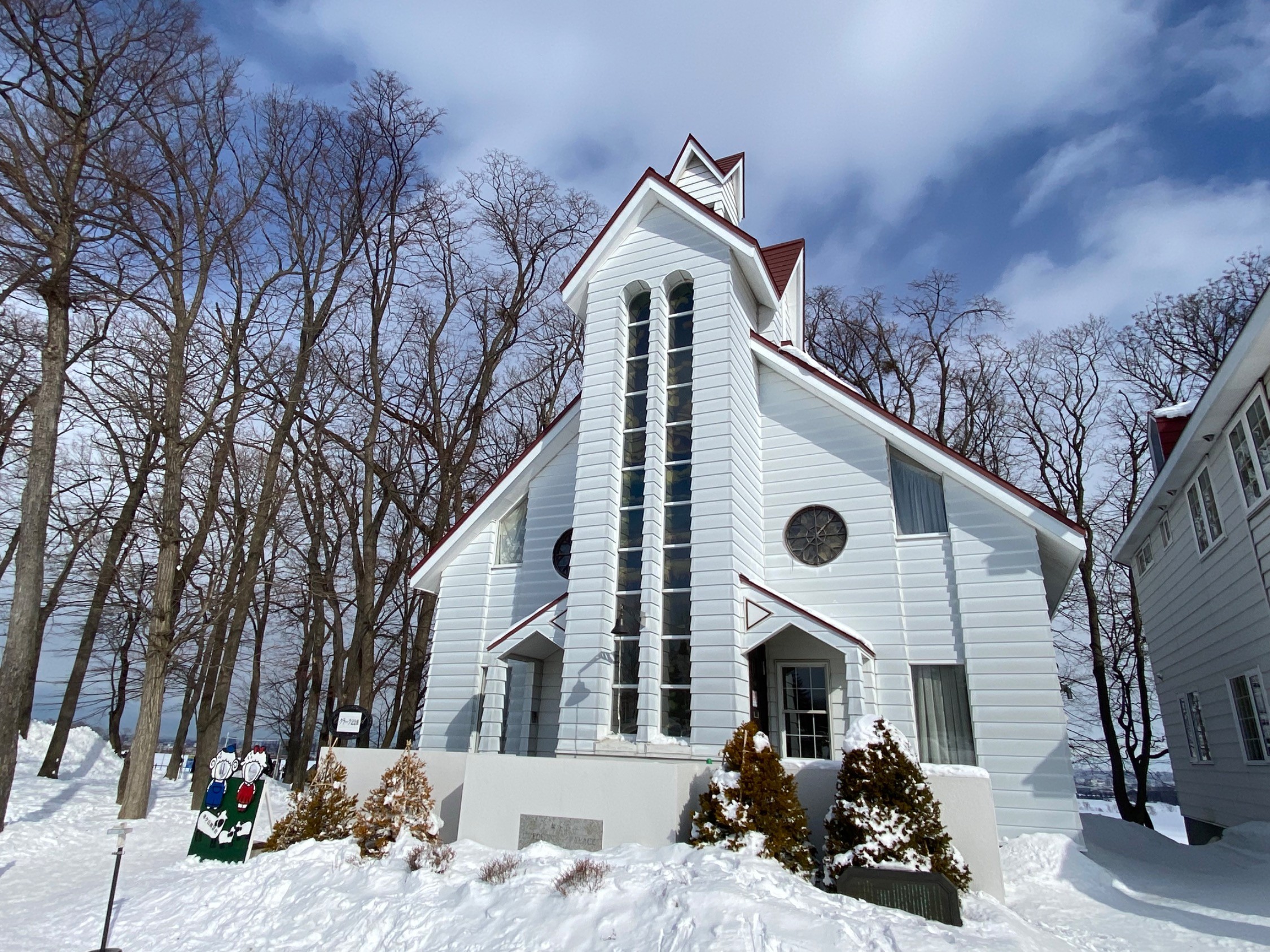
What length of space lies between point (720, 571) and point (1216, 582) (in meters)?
8.93

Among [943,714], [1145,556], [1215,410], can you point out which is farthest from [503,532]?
[1145,556]

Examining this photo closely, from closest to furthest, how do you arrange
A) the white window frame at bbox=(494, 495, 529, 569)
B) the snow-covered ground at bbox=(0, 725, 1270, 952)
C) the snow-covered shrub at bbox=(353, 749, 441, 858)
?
the snow-covered ground at bbox=(0, 725, 1270, 952) < the snow-covered shrub at bbox=(353, 749, 441, 858) < the white window frame at bbox=(494, 495, 529, 569)

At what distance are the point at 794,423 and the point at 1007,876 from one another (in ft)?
26.1

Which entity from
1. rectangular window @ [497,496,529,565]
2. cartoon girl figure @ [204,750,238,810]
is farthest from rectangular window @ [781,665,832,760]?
cartoon girl figure @ [204,750,238,810]

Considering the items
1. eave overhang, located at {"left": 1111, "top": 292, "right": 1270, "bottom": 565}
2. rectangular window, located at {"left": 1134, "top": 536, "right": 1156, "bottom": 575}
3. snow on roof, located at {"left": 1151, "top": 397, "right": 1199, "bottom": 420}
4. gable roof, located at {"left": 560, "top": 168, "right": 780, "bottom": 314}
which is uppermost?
gable roof, located at {"left": 560, "top": 168, "right": 780, "bottom": 314}

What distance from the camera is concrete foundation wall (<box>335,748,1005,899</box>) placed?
8992mm

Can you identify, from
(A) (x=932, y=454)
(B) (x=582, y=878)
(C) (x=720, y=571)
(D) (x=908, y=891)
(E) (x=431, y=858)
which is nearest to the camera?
(D) (x=908, y=891)

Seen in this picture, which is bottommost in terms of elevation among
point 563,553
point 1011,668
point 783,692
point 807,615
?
point 783,692

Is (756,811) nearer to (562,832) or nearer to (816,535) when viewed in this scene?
(562,832)

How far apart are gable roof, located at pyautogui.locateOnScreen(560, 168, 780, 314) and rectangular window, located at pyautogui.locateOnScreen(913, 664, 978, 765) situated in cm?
775

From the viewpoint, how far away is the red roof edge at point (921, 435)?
1188 centimetres

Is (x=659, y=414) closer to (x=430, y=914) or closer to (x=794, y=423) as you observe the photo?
(x=794, y=423)

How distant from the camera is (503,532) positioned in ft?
53.1

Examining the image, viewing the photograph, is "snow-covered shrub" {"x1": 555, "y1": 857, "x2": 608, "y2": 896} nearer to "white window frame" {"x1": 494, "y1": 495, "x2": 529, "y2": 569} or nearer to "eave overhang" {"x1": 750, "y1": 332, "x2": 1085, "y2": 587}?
"white window frame" {"x1": 494, "y1": 495, "x2": 529, "y2": 569}
